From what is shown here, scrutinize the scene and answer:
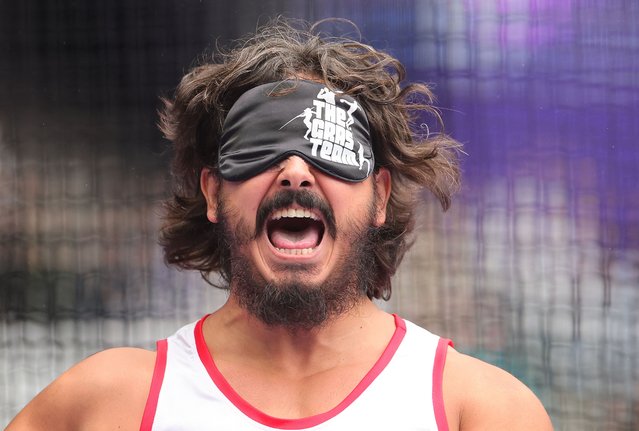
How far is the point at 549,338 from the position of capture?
3.35 meters

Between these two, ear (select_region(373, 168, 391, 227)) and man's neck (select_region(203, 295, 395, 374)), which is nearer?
man's neck (select_region(203, 295, 395, 374))

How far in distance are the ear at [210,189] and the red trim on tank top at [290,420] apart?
33 centimetres

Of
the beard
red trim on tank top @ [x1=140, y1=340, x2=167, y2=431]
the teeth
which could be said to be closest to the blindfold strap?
the beard

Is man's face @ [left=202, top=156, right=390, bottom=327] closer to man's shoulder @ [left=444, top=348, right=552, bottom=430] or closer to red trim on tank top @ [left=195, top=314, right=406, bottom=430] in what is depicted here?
red trim on tank top @ [left=195, top=314, right=406, bottom=430]

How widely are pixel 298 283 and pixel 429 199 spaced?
3.70 ft

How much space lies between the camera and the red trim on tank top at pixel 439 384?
2363 millimetres

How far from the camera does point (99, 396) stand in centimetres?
251

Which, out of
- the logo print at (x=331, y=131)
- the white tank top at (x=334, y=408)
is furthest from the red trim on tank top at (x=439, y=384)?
the logo print at (x=331, y=131)

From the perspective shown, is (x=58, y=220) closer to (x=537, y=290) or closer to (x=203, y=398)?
(x=203, y=398)

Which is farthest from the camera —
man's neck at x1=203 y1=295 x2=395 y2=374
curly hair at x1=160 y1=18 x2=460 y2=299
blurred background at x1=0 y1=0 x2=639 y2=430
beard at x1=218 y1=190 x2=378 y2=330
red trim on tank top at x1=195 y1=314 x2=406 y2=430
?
blurred background at x1=0 y1=0 x2=639 y2=430

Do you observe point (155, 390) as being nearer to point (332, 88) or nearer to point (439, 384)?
point (439, 384)

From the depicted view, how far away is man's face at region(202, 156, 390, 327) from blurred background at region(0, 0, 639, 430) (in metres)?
0.92

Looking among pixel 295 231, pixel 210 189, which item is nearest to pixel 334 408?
pixel 295 231

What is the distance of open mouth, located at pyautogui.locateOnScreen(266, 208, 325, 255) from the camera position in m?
2.48
